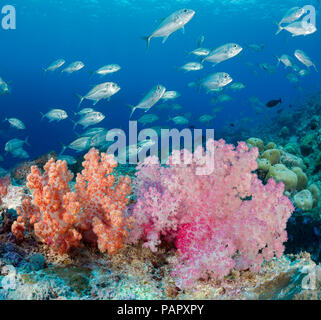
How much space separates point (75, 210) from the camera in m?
2.13

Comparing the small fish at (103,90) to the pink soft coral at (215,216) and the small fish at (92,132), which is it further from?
the pink soft coral at (215,216)

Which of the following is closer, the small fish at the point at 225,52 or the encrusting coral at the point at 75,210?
the encrusting coral at the point at 75,210

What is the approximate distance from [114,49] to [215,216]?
10057cm

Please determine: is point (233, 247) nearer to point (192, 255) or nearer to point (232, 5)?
point (192, 255)

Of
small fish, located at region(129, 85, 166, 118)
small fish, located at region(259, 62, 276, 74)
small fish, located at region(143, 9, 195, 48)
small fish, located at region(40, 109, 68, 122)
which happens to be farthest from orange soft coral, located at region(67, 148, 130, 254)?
small fish, located at region(259, 62, 276, 74)

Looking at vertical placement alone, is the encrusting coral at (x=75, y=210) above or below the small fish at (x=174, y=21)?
below

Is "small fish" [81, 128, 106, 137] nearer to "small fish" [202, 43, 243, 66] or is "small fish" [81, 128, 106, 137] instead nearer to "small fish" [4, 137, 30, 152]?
"small fish" [4, 137, 30, 152]

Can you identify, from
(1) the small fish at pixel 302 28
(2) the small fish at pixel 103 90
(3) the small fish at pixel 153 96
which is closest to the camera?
(3) the small fish at pixel 153 96

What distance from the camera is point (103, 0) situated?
43.9m

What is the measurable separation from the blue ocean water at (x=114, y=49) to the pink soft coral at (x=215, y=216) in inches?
752

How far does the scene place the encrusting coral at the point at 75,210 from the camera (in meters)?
2.18

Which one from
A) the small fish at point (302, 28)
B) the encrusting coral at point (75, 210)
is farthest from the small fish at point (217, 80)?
the encrusting coral at point (75, 210)

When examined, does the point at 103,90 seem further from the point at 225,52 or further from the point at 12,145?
the point at 12,145

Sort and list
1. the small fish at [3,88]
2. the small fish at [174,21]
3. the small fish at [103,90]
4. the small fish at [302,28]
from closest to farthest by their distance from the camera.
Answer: the small fish at [174,21] → the small fish at [103,90] → the small fish at [302,28] → the small fish at [3,88]
